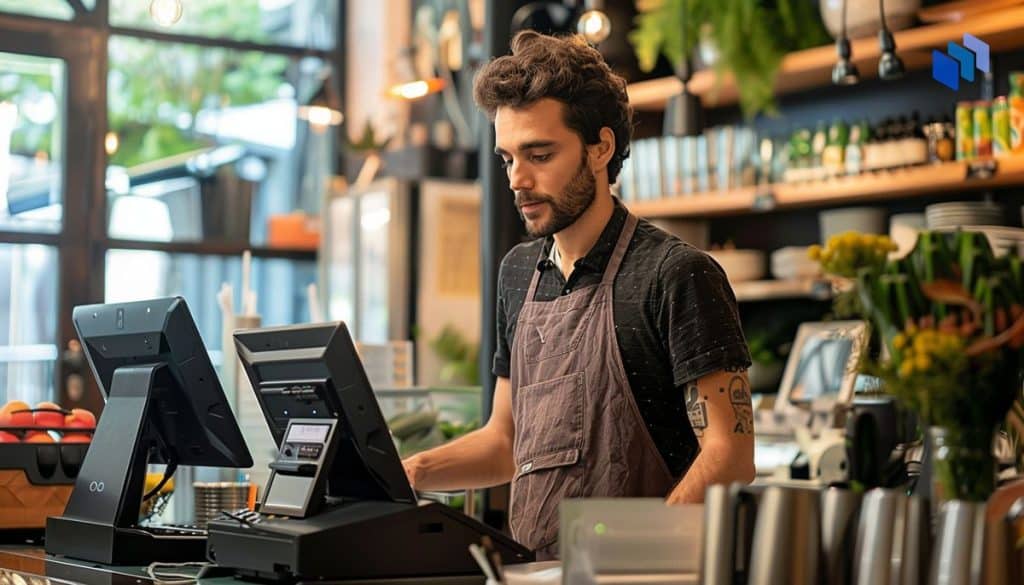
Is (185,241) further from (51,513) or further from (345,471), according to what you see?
(345,471)

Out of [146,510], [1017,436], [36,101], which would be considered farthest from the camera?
[36,101]

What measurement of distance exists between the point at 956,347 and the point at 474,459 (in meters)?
1.41

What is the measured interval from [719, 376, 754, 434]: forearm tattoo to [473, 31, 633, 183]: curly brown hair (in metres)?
0.55

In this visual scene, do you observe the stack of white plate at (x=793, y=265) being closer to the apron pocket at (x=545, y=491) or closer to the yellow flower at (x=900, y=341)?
the apron pocket at (x=545, y=491)

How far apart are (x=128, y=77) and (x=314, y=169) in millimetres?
1299

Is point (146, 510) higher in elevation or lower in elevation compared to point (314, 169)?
lower

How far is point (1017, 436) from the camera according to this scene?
269 cm

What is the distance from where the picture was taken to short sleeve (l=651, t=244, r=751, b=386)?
253 centimetres

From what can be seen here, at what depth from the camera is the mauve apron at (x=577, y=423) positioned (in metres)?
2.66

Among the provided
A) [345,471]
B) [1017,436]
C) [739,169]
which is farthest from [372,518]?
[739,169]

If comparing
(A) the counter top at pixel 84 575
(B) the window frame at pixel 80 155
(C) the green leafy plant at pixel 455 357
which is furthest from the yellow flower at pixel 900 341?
(B) the window frame at pixel 80 155

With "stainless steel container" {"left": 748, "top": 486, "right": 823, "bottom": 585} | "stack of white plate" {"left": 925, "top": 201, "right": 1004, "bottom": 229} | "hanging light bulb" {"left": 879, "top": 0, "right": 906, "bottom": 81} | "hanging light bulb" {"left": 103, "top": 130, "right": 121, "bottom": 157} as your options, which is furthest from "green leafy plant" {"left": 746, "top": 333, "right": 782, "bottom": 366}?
"hanging light bulb" {"left": 103, "top": 130, "right": 121, "bottom": 157}

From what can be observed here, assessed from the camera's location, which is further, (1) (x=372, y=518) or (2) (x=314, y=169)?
(2) (x=314, y=169)

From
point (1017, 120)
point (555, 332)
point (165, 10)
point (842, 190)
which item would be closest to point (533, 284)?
point (555, 332)
